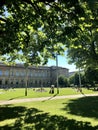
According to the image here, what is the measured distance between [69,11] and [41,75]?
135154mm

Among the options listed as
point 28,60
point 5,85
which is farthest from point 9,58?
point 5,85

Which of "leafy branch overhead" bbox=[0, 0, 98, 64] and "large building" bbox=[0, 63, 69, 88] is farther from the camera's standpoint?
"large building" bbox=[0, 63, 69, 88]

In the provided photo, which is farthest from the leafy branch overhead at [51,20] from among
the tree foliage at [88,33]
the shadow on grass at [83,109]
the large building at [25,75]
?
the large building at [25,75]

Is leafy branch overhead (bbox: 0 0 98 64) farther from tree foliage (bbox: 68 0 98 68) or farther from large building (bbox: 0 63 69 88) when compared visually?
large building (bbox: 0 63 69 88)

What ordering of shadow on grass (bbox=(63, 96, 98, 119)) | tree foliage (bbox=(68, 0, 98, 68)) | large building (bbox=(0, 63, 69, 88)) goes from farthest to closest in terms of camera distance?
large building (bbox=(0, 63, 69, 88))
shadow on grass (bbox=(63, 96, 98, 119))
tree foliage (bbox=(68, 0, 98, 68))

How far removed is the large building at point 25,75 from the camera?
124062mm

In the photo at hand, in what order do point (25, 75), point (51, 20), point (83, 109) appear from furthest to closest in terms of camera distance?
1. point (25, 75)
2. point (83, 109)
3. point (51, 20)

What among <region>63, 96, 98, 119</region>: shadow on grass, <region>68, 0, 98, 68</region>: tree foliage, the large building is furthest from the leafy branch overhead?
the large building

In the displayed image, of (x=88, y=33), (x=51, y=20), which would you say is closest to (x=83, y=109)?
(x=88, y=33)

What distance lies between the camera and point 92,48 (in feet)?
97.2

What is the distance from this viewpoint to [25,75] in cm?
13438

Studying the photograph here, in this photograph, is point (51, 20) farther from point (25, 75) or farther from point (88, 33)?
point (25, 75)

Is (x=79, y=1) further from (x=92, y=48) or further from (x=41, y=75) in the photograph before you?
(x=41, y=75)

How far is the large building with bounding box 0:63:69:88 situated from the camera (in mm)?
124062
